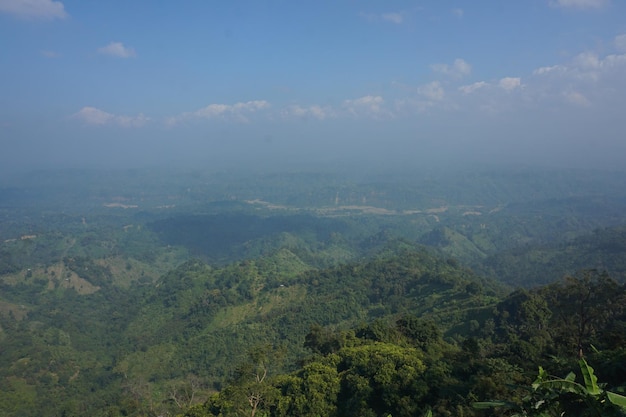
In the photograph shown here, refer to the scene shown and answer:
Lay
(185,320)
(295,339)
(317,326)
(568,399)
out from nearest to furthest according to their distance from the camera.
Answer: (568,399)
(317,326)
(295,339)
(185,320)

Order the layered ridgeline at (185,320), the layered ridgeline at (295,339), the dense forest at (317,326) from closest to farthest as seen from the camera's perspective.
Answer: the dense forest at (317,326) < the layered ridgeline at (295,339) < the layered ridgeline at (185,320)

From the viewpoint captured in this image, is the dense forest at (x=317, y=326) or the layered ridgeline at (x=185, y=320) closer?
the dense forest at (x=317, y=326)

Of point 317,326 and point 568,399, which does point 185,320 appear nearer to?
point 317,326

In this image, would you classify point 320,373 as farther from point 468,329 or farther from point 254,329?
point 254,329

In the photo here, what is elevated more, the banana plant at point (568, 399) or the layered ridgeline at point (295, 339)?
the banana plant at point (568, 399)

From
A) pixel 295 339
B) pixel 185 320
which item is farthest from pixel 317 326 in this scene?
pixel 185 320

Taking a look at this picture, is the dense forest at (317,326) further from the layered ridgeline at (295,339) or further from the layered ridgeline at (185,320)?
the layered ridgeline at (185,320)

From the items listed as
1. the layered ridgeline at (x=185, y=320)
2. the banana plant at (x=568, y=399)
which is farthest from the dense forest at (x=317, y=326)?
the layered ridgeline at (x=185, y=320)

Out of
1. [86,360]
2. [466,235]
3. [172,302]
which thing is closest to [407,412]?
[86,360]
